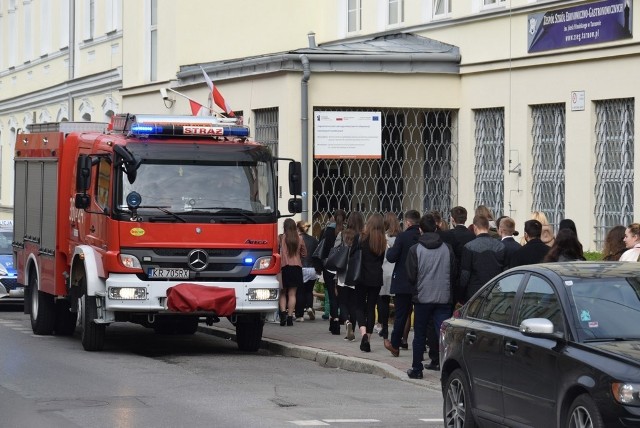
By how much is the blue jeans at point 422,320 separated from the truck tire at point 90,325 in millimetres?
4543

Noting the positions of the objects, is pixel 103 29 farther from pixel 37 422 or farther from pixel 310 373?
pixel 37 422

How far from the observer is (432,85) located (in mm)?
25328

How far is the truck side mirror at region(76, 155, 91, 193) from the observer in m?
17.3

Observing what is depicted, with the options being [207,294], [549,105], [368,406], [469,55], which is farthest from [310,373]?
[469,55]

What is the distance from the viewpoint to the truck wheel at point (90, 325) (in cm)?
1745

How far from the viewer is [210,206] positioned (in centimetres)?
1716

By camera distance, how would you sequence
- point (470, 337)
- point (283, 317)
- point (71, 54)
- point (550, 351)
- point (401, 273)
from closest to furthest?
point (550, 351) → point (470, 337) → point (401, 273) → point (283, 317) → point (71, 54)

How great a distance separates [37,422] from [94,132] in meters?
8.27

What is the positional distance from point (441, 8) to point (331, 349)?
416 inches

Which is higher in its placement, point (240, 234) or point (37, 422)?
point (240, 234)

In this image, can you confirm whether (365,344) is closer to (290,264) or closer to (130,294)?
(130,294)

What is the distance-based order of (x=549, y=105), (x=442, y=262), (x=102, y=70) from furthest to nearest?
(x=102, y=70) → (x=549, y=105) → (x=442, y=262)

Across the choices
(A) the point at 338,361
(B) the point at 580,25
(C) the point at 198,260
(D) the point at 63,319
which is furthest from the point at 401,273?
(B) the point at 580,25

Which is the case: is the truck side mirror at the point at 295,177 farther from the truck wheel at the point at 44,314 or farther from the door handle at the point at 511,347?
the door handle at the point at 511,347
